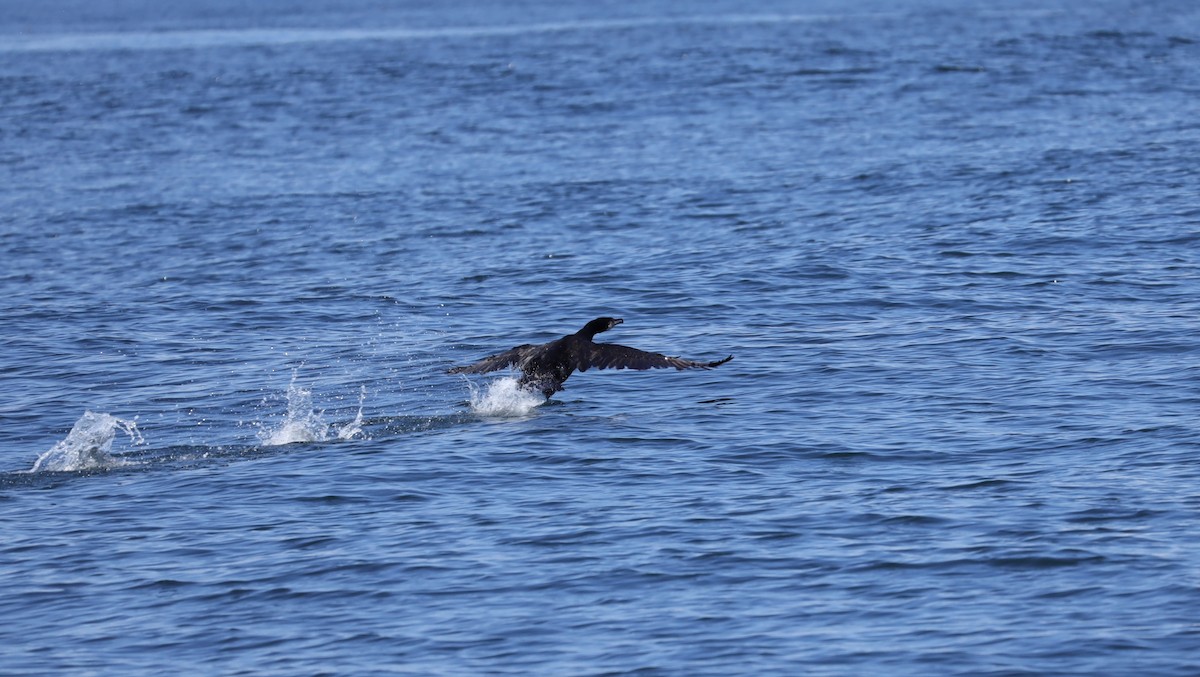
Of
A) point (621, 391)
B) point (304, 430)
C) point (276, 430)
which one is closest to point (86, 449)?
point (276, 430)

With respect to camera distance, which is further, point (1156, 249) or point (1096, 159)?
point (1096, 159)

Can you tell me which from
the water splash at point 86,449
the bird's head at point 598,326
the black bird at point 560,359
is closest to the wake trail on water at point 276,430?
the water splash at point 86,449

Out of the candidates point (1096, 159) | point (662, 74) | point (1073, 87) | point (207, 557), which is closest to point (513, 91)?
point (662, 74)

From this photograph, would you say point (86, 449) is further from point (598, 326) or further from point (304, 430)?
point (598, 326)

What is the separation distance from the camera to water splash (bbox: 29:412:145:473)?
46.0 feet

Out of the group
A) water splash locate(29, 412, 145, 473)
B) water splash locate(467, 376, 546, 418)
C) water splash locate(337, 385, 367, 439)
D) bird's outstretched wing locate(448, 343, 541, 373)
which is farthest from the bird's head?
water splash locate(29, 412, 145, 473)

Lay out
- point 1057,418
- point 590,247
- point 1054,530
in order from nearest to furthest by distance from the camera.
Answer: point 1054,530, point 1057,418, point 590,247

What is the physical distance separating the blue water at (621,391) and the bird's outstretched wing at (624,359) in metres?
0.55

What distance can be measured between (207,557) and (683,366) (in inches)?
180

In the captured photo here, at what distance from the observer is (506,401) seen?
15570mm

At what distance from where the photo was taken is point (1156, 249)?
70.9ft

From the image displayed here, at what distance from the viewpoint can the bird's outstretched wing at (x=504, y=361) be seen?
15242mm

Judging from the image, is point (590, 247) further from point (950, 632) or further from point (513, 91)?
point (513, 91)

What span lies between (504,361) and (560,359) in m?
0.53
